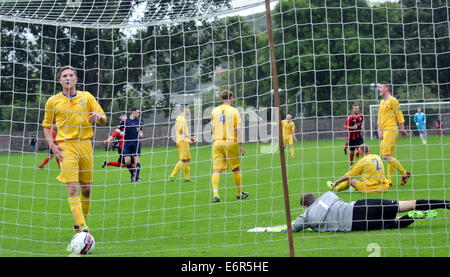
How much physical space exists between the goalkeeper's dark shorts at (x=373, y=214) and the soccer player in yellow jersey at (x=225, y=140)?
147 inches

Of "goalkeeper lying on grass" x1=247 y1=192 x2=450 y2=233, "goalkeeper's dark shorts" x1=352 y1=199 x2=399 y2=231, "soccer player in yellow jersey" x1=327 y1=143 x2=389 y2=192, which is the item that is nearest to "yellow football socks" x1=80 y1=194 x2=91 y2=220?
"goalkeeper lying on grass" x1=247 y1=192 x2=450 y2=233

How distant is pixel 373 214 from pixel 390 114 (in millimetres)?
5193

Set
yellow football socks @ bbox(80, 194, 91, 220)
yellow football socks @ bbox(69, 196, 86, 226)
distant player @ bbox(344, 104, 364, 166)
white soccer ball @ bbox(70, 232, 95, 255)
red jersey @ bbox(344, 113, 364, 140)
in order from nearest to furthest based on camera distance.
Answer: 1. white soccer ball @ bbox(70, 232, 95, 255)
2. yellow football socks @ bbox(69, 196, 86, 226)
3. yellow football socks @ bbox(80, 194, 91, 220)
4. distant player @ bbox(344, 104, 364, 166)
5. red jersey @ bbox(344, 113, 364, 140)

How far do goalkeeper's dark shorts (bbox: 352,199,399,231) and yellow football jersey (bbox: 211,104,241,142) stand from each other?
12.8 ft

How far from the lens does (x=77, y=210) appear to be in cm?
792

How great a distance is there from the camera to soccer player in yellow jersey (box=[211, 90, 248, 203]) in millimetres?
11641

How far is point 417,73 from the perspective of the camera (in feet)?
43.6

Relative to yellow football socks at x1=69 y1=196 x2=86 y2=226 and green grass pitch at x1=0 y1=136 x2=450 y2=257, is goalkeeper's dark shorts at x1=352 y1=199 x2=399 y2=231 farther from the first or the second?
yellow football socks at x1=69 y1=196 x2=86 y2=226

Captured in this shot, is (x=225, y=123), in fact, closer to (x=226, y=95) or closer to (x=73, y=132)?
(x=226, y=95)

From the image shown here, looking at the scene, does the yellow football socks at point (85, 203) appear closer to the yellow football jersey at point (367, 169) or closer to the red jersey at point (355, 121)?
the yellow football jersey at point (367, 169)

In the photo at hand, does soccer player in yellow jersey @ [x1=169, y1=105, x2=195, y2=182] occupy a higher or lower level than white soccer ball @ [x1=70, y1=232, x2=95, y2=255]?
higher

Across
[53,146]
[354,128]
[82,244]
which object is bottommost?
[82,244]

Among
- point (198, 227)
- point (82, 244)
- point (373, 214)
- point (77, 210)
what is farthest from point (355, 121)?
point (82, 244)
